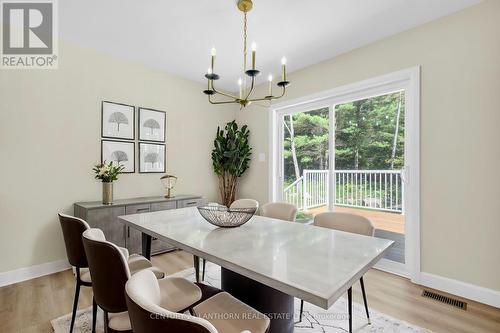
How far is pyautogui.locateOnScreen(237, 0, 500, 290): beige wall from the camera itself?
6.89ft

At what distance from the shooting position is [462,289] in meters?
2.22

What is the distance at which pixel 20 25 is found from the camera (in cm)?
251

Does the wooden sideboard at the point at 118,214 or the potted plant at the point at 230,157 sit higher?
the potted plant at the point at 230,157

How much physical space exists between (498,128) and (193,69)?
3504 millimetres

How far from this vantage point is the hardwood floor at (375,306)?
183cm

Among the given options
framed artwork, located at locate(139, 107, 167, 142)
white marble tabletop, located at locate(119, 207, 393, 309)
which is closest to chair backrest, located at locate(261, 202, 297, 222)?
white marble tabletop, located at locate(119, 207, 393, 309)

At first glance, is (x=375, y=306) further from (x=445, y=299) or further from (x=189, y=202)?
(x=189, y=202)

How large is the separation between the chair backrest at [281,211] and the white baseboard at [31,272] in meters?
2.43

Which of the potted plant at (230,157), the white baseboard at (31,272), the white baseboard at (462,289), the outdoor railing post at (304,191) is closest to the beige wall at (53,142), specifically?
the white baseboard at (31,272)

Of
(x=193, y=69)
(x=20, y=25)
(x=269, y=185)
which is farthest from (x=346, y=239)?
(x=20, y=25)

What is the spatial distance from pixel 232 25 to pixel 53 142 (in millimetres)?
2377

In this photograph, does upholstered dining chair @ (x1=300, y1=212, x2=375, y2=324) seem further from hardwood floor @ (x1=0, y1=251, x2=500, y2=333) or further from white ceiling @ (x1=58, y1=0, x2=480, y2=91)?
white ceiling @ (x1=58, y1=0, x2=480, y2=91)

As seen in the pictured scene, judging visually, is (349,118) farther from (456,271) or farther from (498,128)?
(456,271)

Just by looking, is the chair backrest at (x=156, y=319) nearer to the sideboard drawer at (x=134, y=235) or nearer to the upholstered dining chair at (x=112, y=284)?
the upholstered dining chair at (x=112, y=284)
